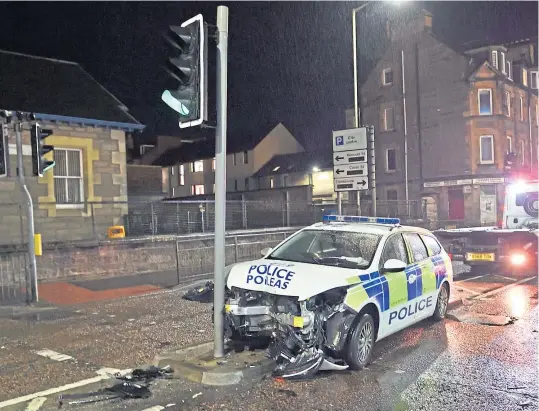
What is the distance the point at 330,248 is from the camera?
716 cm

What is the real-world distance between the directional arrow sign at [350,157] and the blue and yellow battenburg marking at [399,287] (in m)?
3.68

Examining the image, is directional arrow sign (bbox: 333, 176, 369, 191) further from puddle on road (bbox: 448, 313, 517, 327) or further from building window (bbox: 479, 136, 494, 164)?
building window (bbox: 479, 136, 494, 164)

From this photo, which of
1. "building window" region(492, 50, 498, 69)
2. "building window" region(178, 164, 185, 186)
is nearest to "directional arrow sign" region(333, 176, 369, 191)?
"building window" region(492, 50, 498, 69)

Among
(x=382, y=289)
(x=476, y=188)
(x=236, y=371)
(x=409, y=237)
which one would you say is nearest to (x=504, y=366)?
(x=382, y=289)

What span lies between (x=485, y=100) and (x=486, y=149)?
137 inches

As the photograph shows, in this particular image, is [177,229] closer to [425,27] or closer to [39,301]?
[39,301]

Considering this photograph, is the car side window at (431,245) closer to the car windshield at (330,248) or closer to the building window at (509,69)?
the car windshield at (330,248)

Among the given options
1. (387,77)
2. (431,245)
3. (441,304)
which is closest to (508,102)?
(387,77)

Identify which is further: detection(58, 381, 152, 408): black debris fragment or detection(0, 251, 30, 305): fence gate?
detection(0, 251, 30, 305): fence gate

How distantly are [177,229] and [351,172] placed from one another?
6.38 metres

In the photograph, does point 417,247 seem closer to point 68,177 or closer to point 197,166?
point 68,177

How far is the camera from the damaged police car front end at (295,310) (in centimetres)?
557

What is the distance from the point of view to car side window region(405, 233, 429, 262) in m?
7.62

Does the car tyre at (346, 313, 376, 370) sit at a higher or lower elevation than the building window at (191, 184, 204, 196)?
lower
